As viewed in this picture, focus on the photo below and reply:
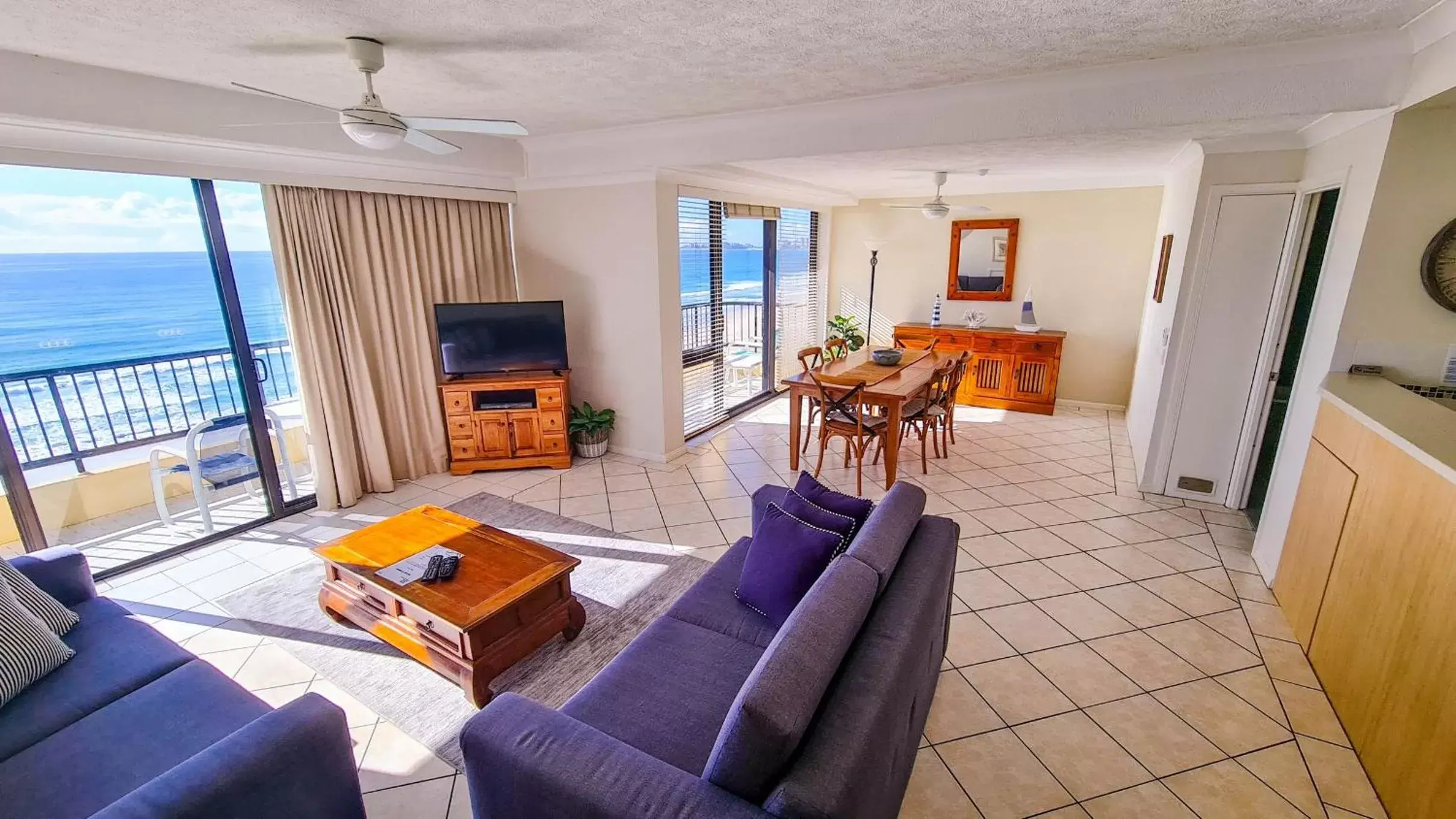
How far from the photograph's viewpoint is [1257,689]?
2.24m

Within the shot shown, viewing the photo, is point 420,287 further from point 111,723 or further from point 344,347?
point 111,723

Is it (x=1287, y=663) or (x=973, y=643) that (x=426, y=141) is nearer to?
(x=973, y=643)

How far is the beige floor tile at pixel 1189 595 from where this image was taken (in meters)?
2.73

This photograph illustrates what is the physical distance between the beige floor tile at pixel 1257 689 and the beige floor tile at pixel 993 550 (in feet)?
3.12

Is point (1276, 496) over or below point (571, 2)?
below

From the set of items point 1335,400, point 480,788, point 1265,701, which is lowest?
point 1265,701

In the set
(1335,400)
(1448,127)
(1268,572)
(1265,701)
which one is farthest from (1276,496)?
(1448,127)

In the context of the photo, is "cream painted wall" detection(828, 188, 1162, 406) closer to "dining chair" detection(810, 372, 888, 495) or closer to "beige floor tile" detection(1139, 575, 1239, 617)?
"dining chair" detection(810, 372, 888, 495)

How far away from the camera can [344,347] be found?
383 centimetres

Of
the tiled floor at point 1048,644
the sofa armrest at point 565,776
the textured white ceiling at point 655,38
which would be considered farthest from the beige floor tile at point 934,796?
the textured white ceiling at point 655,38

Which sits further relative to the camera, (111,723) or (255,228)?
(255,228)

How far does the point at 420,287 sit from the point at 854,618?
396cm

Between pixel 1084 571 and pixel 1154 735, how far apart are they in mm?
1095

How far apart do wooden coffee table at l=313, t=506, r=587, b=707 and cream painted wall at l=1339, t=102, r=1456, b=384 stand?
3401mm
